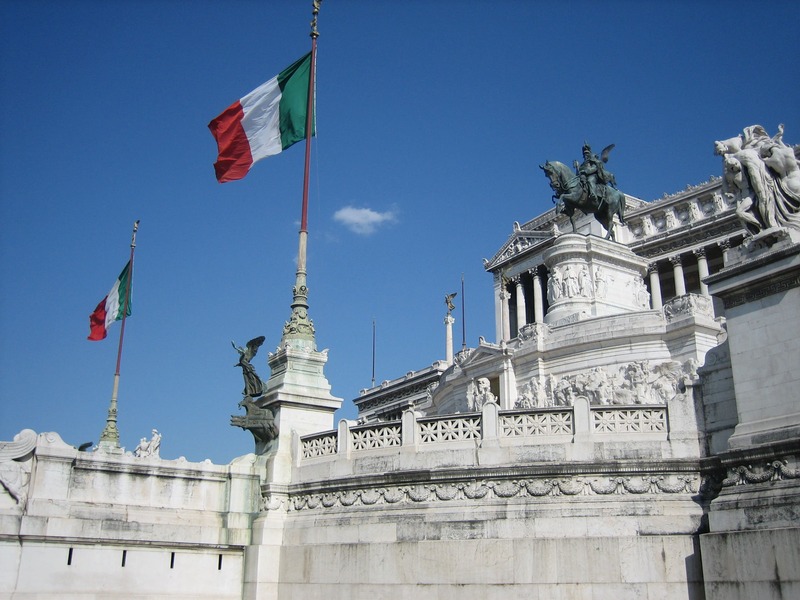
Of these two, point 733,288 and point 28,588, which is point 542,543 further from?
point 28,588

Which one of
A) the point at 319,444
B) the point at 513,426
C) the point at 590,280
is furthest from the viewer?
the point at 590,280

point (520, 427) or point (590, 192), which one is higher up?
point (590, 192)

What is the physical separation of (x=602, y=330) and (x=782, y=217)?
2087 cm

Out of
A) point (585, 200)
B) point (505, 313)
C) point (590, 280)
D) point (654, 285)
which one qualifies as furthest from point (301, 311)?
point (505, 313)

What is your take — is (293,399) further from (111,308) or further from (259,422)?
(111,308)

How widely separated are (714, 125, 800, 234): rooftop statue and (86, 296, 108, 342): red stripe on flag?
29.9 m

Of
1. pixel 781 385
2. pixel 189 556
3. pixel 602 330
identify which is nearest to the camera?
pixel 781 385

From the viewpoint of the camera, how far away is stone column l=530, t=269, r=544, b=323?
8221 cm

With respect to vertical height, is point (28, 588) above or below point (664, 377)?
below

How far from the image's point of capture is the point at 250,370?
20.9 meters

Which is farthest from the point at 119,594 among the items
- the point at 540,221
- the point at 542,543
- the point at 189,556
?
the point at 540,221

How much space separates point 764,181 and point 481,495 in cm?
793

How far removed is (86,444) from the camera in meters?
20.9

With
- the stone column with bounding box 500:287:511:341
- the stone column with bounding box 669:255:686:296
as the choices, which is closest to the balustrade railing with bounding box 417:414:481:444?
the stone column with bounding box 669:255:686:296
